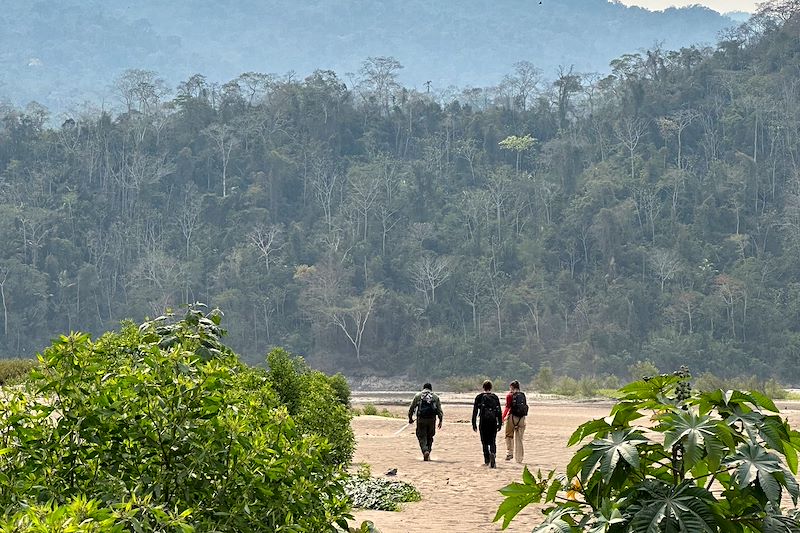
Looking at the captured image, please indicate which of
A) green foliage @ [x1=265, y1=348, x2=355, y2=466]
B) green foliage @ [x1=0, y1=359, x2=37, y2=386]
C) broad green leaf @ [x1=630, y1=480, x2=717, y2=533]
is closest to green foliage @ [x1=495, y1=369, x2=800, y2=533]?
broad green leaf @ [x1=630, y1=480, x2=717, y2=533]

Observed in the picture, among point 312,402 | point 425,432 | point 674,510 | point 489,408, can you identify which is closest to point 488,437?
point 489,408

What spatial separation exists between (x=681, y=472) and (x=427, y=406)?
12073 millimetres

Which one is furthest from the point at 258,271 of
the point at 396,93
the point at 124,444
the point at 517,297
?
the point at 124,444

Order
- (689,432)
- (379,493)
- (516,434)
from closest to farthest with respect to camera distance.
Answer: (689,432), (379,493), (516,434)

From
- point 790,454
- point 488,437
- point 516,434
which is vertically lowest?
point 516,434

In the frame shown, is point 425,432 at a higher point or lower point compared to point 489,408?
lower

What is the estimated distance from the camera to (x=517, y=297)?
64000mm

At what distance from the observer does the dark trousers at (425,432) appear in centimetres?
1570

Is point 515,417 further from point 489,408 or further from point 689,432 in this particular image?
point 689,432

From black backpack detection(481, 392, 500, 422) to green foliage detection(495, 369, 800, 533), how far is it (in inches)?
427

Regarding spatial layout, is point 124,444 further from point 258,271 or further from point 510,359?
point 258,271

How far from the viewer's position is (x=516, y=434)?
15.7m

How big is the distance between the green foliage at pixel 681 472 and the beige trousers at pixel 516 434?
1182 centimetres

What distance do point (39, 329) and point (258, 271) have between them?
13802mm
